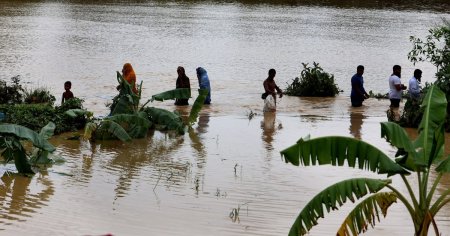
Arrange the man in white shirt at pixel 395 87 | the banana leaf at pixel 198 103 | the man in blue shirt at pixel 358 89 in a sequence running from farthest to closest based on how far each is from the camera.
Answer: the man in blue shirt at pixel 358 89 < the man in white shirt at pixel 395 87 < the banana leaf at pixel 198 103

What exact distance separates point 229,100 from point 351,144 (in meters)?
12.9

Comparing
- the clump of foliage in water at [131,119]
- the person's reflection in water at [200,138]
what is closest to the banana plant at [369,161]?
the person's reflection in water at [200,138]

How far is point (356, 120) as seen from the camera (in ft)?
61.8

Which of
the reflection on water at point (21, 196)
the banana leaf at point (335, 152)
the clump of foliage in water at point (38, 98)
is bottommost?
the reflection on water at point (21, 196)

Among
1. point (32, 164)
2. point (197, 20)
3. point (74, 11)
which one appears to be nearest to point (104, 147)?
point (32, 164)

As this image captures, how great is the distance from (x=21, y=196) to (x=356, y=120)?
889cm

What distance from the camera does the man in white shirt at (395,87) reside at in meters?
19.8

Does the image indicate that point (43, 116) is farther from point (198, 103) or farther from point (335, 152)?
point (335, 152)

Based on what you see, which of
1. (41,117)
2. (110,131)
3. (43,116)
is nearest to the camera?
(110,131)

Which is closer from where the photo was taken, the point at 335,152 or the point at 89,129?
the point at 335,152

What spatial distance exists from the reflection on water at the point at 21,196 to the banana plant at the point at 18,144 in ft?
0.67

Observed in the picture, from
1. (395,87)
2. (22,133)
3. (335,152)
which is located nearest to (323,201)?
(335,152)

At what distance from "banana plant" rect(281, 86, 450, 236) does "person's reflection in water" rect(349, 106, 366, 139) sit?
770 cm

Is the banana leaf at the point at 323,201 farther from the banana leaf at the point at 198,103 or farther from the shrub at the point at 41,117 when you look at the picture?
the shrub at the point at 41,117
